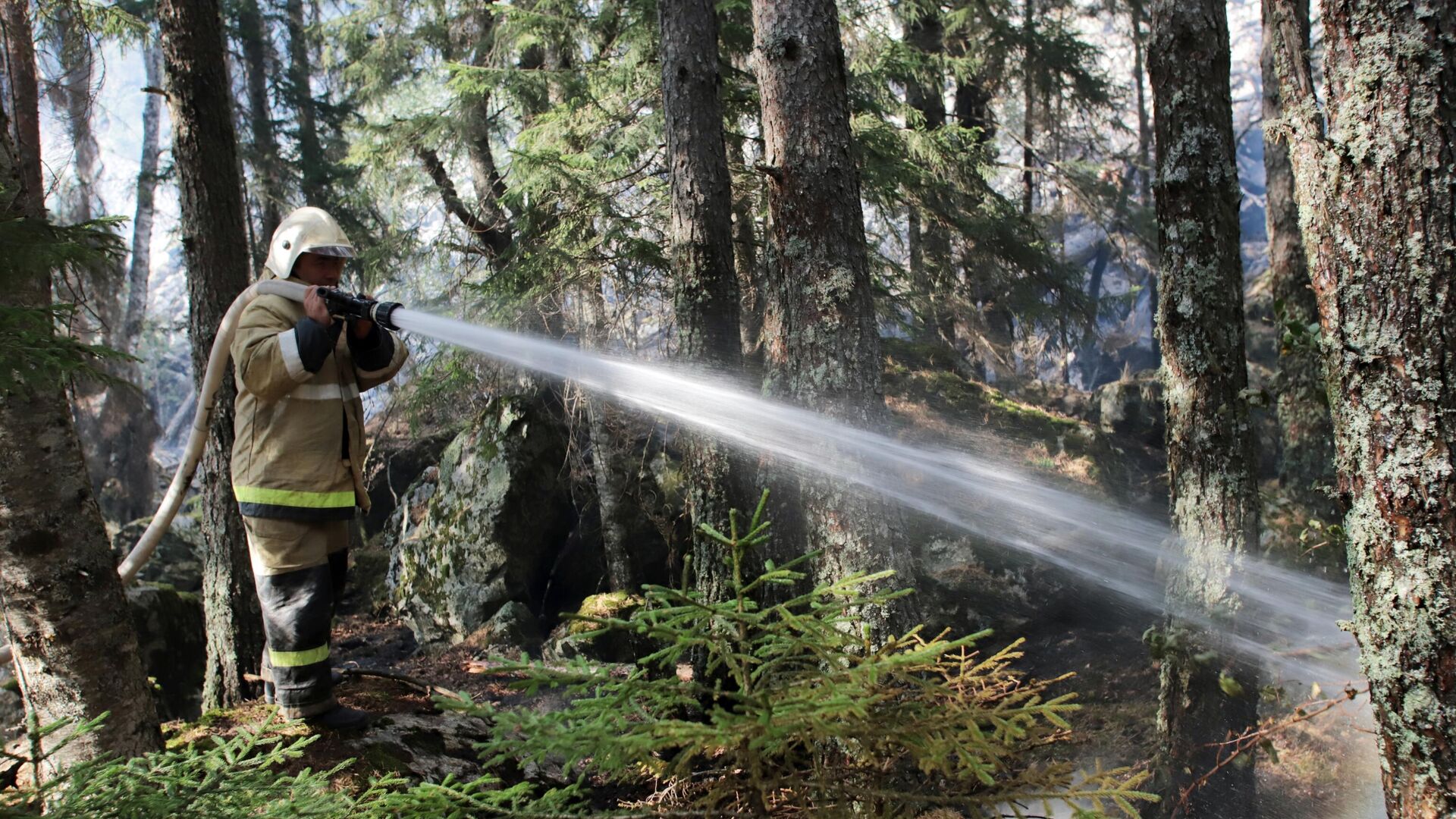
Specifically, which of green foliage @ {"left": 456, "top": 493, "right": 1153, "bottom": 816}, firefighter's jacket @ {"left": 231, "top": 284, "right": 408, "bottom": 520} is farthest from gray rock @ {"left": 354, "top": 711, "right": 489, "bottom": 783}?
green foliage @ {"left": 456, "top": 493, "right": 1153, "bottom": 816}

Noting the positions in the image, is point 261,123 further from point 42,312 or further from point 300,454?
point 42,312

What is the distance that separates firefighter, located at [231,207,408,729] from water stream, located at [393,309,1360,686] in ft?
1.33

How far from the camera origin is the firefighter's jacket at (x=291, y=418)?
356cm

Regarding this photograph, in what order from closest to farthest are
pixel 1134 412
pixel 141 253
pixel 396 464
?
pixel 1134 412, pixel 396 464, pixel 141 253

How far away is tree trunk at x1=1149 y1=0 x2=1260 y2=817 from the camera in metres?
4.87

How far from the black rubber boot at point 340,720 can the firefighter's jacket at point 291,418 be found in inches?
34.8

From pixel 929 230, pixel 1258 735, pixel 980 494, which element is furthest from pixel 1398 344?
pixel 929 230

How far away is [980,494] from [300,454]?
28.7 feet

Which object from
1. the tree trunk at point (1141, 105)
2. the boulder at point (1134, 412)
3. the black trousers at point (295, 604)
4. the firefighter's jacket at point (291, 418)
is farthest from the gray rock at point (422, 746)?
the tree trunk at point (1141, 105)

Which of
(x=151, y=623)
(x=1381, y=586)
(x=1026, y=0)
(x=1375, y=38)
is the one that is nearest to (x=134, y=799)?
(x=1381, y=586)

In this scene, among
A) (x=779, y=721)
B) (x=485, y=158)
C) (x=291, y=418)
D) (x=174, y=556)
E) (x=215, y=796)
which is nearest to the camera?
(x=779, y=721)

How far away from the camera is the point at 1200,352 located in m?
4.91

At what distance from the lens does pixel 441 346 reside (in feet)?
31.9

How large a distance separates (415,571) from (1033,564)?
731 centimetres
